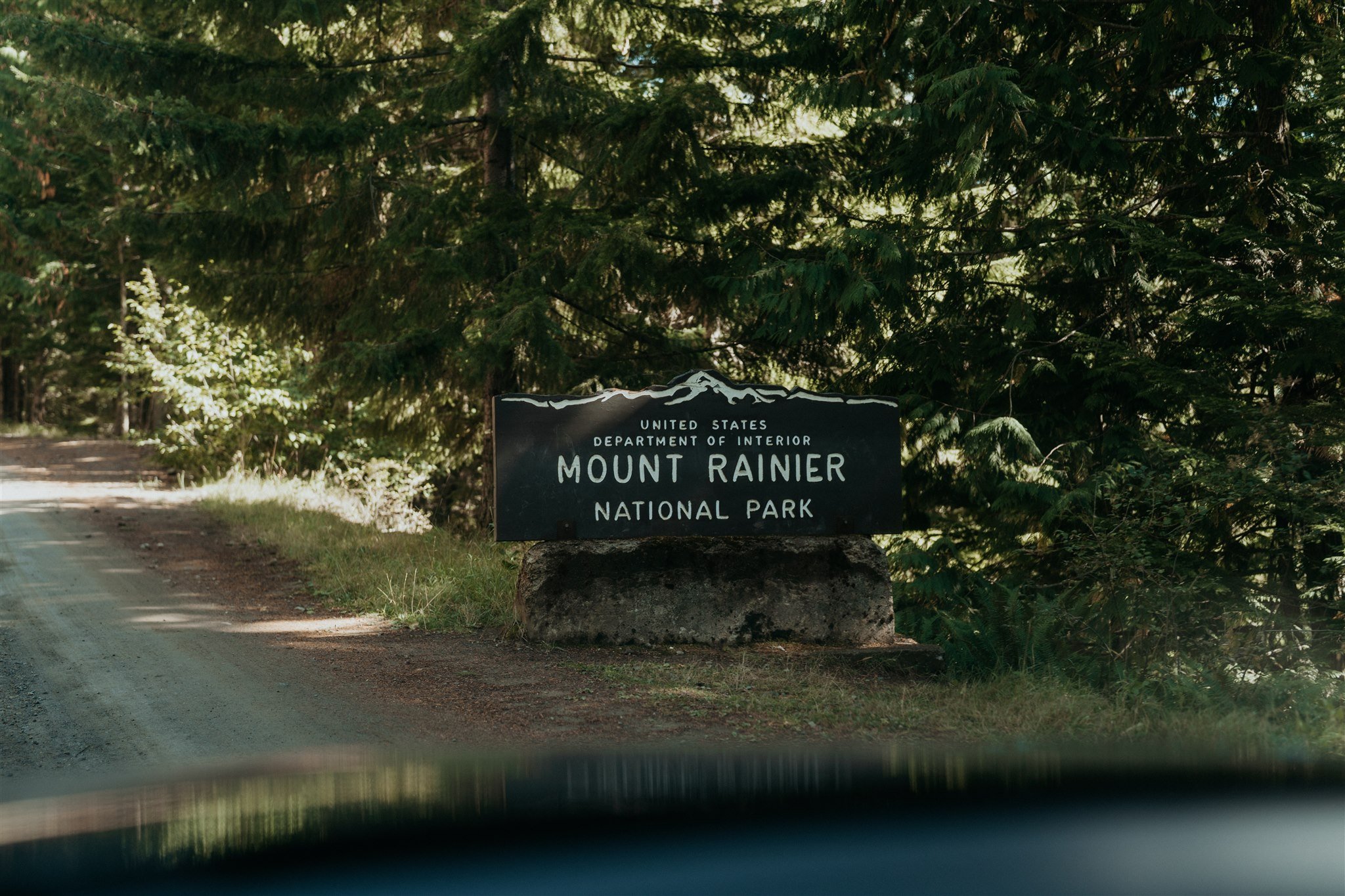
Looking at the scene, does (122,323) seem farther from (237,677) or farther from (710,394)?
(710,394)

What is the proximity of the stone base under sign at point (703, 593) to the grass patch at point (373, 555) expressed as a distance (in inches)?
27.4

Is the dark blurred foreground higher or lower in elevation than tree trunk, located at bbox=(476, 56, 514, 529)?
lower

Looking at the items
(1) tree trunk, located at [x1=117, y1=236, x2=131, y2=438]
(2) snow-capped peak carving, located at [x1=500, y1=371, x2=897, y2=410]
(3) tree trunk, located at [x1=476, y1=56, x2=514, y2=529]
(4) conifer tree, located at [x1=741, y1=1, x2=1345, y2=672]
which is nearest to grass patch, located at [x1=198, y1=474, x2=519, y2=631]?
(3) tree trunk, located at [x1=476, y1=56, x2=514, y2=529]

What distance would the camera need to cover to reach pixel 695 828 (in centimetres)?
286

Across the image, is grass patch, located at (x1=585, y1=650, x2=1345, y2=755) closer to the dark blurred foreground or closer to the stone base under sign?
the stone base under sign

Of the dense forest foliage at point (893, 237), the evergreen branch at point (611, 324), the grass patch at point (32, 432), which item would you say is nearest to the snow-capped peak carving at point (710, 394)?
the dense forest foliage at point (893, 237)

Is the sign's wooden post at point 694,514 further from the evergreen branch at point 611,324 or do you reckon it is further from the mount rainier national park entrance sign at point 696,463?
the evergreen branch at point 611,324

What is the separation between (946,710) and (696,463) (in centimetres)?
277

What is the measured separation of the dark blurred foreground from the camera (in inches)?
97.0

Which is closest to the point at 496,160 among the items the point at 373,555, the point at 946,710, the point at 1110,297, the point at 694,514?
the point at 373,555

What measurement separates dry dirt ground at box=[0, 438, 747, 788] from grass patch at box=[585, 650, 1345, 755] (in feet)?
1.26

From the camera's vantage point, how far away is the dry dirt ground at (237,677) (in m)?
5.55

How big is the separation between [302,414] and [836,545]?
40.8 feet

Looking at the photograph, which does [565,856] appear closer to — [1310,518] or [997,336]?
[1310,518]
